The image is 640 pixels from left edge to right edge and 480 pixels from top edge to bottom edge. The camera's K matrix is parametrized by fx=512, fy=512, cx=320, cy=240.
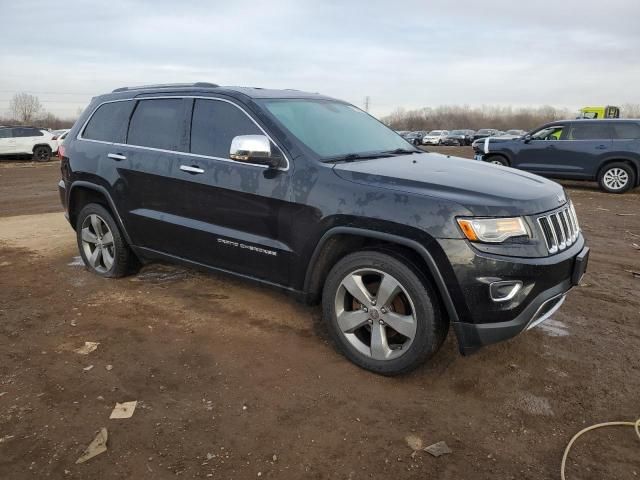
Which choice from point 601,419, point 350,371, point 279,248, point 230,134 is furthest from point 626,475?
point 230,134

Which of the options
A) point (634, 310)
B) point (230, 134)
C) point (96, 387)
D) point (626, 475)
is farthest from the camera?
point (634, 310)

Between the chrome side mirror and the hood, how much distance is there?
1.51 feet

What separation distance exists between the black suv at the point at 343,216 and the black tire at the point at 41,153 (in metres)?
20.7

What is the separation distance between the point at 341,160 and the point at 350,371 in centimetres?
144

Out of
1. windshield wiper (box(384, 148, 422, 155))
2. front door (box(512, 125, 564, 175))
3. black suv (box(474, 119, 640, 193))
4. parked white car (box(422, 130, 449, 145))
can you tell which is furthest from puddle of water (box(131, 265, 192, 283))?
parked white car (box(422, 130, 449, 145))

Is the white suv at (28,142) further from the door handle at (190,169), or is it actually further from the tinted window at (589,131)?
the door handle at (190,169)

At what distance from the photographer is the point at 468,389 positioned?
3.21m

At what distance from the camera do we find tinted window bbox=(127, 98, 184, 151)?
4281 millimetres

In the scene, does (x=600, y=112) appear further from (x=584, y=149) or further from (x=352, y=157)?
(x=352, y=157)

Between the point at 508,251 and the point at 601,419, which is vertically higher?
the point at 508,251

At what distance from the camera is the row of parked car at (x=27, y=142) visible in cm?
2192

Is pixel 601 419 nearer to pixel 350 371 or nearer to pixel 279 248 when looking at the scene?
pixel 350 371

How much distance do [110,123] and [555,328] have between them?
438cm

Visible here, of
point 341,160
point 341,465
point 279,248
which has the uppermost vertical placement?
point 341,160
